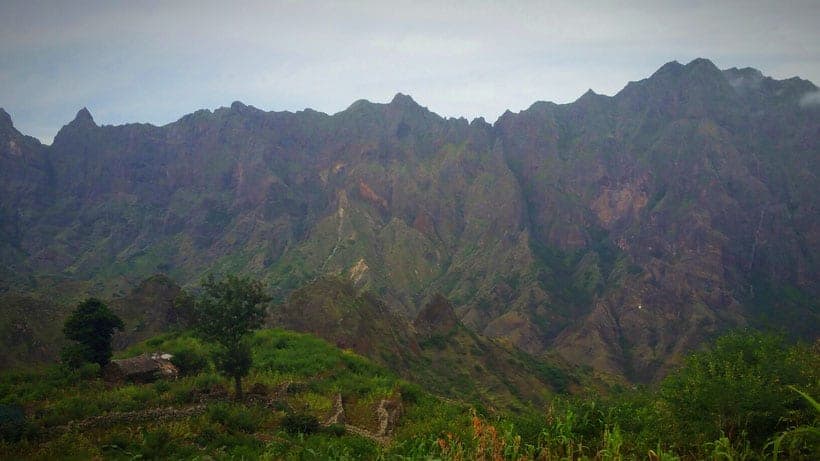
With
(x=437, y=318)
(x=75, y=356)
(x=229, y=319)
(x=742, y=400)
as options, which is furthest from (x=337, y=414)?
(x=437, y=318)

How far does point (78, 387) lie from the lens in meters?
25.7

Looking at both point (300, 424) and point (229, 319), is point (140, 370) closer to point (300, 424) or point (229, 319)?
point (229, 319)

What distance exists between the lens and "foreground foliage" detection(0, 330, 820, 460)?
42.3ft

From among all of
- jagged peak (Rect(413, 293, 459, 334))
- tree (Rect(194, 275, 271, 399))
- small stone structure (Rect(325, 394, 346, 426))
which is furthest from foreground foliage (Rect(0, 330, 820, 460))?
jagged peak (Rect(413, 293, 459, 334))

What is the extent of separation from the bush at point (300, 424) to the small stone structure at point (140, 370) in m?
11.0

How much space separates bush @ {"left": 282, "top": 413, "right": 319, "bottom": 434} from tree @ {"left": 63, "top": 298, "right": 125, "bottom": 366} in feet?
46.1

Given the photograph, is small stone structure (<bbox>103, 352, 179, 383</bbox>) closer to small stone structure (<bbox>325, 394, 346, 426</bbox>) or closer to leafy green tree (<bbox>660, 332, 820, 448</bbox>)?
small stone structure (<bbox>325, 394, 346, 426</bbox>)

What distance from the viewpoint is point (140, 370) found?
1130 inches

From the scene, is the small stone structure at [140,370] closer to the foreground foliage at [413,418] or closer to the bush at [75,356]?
the foreground foliage at [413,418]

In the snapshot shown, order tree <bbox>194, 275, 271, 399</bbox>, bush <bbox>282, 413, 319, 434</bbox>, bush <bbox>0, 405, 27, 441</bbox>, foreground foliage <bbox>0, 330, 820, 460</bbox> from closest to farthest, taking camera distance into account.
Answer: foreground foliage <bbox>0, 330, 820, 460</bbox>, bush <bbox>0, 405, 27, 441</bbox>, bush <bbox>282, 413, 319, 434</bbox>, tree <bbox>194, 275, 271, 399</bbox>

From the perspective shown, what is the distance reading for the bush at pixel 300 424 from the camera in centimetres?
2183

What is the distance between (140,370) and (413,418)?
15.7m

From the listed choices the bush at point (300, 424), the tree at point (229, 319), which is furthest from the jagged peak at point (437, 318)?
the bush at point (300, 424)

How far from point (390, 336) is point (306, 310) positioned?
42.8ft
